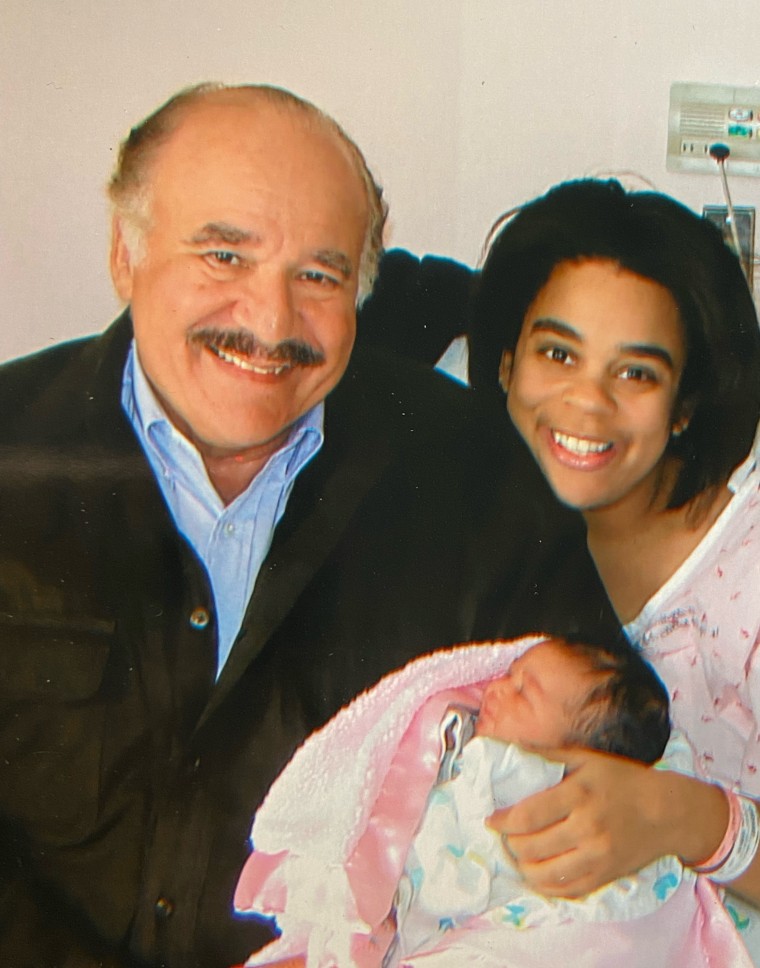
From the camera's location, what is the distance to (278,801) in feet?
3.24

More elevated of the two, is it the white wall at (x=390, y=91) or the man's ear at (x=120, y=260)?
the white wall at (x=390, y=91)

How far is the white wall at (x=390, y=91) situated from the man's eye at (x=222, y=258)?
4.5 inches

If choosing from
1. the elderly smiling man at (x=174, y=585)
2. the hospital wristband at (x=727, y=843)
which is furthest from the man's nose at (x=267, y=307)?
the hospital wristband at (x=727, y=843)

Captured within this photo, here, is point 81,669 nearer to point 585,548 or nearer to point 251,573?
point 251,573

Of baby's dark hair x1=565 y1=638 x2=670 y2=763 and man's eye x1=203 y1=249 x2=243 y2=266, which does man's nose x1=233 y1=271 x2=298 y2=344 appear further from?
baby's dark hair x1=565 y1=638 x2=670 y2=763

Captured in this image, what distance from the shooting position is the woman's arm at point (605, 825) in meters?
0.94

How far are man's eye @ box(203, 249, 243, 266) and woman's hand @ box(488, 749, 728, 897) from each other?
1.86 feet

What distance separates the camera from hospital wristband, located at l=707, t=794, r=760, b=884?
0.99 meters

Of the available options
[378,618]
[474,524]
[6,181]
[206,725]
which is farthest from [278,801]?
[6,181]

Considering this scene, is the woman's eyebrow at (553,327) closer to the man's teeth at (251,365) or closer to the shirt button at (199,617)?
the man's teeth at (251,365)

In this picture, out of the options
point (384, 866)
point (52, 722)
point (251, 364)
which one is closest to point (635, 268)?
point (251, 364)

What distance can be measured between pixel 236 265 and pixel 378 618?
0.39m

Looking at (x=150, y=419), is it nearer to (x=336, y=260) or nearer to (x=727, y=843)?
(x=336, y=260)

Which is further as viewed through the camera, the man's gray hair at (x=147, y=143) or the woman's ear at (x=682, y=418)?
the woman's ear at (x=682, y=418)
